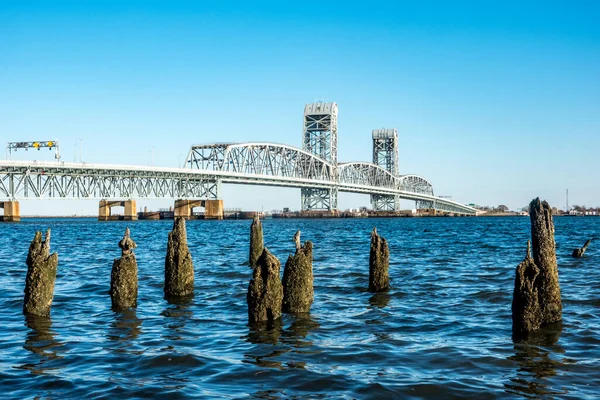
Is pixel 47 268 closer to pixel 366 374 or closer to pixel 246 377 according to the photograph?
pixel 246 377

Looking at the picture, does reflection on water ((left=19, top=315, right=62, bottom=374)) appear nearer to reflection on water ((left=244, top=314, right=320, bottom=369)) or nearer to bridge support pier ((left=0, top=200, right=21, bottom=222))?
reflection on water ((left=244, top=314, right=320, bottom=369))

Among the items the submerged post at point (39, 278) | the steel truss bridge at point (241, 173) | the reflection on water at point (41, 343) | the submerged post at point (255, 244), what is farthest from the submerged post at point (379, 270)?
the steel truss bridge at point (241, 173)

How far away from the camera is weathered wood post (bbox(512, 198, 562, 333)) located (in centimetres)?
1240

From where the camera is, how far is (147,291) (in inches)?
757

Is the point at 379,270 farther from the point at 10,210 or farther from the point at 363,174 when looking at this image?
the point at 363,174

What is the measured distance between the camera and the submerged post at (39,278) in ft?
47.3

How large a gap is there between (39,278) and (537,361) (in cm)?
1076

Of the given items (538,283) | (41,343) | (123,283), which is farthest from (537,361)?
(123,283)

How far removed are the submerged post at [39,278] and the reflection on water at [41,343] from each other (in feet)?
0.84

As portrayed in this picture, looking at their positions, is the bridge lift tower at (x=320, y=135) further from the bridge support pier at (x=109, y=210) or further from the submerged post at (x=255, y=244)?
the submerged post at (x=255, y=244)

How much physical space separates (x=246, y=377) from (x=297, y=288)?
5.34 metres

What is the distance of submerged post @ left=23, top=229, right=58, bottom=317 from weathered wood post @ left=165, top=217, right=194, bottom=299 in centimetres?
380

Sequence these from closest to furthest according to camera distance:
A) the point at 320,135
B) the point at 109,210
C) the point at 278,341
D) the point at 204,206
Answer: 1. the point at 278,341
2. the point at 109,210
3. the point at 204,206
4. the point at 320,135

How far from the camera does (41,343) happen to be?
479 inches
